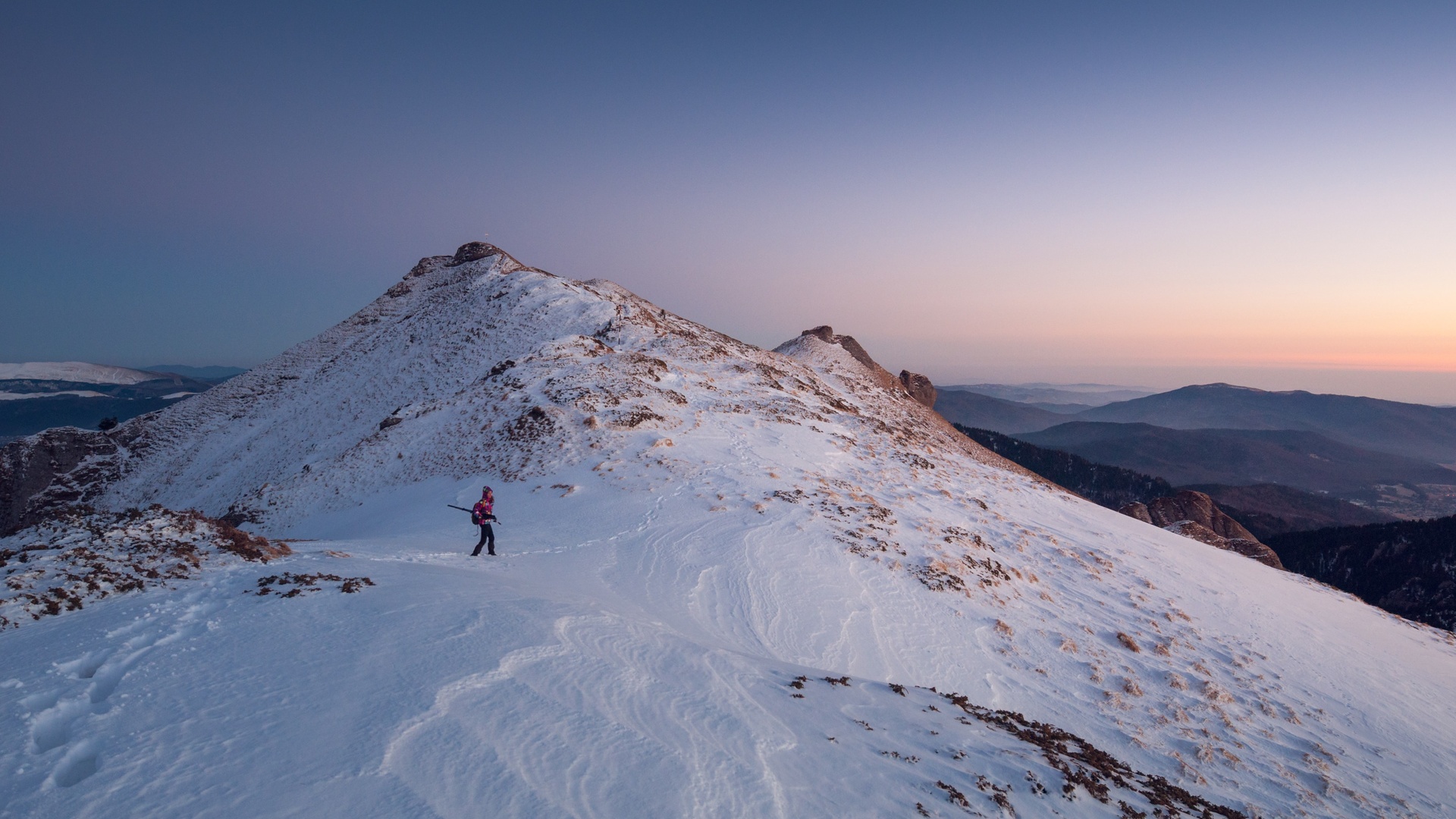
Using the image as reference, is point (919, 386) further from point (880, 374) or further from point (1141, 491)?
point (1141, 491)

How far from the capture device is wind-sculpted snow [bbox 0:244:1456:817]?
15.7 feet

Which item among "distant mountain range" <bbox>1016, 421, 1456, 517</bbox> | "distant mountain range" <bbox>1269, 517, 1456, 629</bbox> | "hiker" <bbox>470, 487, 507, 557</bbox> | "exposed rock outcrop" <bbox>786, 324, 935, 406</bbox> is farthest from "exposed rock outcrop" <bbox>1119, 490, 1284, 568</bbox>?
"distant mountain range" <bbox>1016, 421, 1456, 517</bbox>

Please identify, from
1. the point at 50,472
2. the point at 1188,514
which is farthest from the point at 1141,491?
the point at 50,472

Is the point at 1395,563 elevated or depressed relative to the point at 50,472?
depressed

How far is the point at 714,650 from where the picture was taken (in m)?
8.16

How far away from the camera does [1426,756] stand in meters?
10.2

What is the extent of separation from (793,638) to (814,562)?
3051 mm

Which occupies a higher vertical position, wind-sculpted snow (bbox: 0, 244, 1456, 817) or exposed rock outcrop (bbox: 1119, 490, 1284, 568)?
wind-sculpted snow (bbox: 0, 244, 1456, 817)

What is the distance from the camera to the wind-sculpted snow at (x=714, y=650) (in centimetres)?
479

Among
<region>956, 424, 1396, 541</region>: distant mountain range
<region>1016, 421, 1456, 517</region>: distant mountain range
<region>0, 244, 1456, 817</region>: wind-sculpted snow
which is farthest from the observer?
<region>1016, 421, 1456, 517</region>: distant mountain range

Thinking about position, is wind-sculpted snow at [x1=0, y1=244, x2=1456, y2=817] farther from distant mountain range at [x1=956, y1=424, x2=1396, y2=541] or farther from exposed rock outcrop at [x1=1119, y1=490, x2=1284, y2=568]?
distant mountain range at [x1=956, y1=424, x2=1396, y2=541]

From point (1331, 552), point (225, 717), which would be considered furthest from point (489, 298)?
point (1331, 552)

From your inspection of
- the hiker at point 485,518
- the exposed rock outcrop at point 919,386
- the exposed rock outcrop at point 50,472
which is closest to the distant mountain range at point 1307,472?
the exposed rock outcrop at point 919,386

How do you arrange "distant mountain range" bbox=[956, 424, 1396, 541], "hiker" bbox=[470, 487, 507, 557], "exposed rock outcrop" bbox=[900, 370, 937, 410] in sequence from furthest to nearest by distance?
"distant mountain range" bbox=[956, 424, 1396, 541]
"exposed rock outcrop" bbox=[900, 370, 937, 410]
"hiker" bbox=[470, 487, 507, 557]
